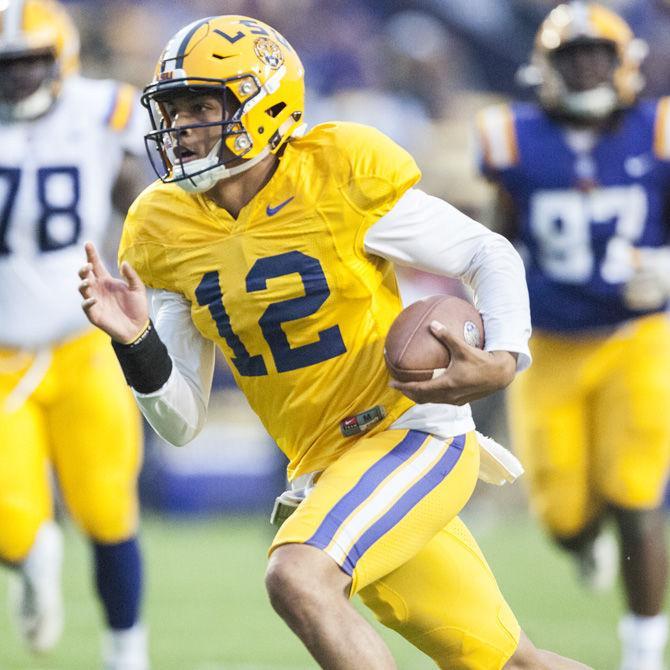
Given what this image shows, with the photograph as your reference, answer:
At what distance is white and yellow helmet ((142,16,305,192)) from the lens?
2.98 m

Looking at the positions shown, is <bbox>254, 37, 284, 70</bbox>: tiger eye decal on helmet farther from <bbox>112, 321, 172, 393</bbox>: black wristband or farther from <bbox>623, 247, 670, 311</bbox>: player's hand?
<bbox>623, 247, 670, 311</bbox>: player's hand

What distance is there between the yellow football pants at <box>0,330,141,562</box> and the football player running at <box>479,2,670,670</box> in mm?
1351

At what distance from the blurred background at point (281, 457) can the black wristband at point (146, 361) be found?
203 cm

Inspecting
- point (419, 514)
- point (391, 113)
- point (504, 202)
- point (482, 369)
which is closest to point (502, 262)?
point (482, 369)

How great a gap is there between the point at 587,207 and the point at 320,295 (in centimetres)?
203

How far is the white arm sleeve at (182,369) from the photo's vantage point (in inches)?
120

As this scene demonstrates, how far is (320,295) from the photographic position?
3.01m

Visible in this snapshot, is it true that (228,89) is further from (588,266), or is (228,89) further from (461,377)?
(588,266)

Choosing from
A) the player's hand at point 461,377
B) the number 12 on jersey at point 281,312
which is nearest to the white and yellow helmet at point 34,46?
the number 12 on jersey at point 281,312

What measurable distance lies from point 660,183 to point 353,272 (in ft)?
6.80

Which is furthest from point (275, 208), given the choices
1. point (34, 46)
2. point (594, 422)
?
point (594, 422)

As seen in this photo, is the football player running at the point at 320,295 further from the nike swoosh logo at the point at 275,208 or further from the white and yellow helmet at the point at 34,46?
the white and yellow helmet at the point at 34,46

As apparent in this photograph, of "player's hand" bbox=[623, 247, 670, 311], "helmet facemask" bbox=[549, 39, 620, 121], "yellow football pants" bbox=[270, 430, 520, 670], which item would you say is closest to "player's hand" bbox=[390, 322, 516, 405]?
"yellow football pants" bbox=[270, 430, 520, 670]

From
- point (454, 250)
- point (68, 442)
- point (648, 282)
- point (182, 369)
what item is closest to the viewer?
point (454, 250)
